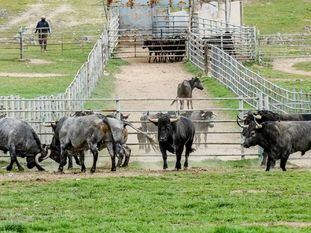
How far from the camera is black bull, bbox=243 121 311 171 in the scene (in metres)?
24.5

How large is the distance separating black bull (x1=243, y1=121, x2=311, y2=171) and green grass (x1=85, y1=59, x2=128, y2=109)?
31.3 feet

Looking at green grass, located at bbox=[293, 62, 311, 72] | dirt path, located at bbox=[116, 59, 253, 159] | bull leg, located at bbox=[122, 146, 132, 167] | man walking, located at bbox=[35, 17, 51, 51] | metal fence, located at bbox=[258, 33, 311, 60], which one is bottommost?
bull leg, located at bbox=[122, 146, 132, 167]

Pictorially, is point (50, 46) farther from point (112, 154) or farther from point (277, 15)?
point (112, 154)

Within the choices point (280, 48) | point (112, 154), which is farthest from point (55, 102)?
point (280, 48)

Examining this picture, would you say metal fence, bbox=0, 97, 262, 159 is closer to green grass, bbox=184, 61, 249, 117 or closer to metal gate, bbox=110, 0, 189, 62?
green grass, bbox=184, 61, 249, 117

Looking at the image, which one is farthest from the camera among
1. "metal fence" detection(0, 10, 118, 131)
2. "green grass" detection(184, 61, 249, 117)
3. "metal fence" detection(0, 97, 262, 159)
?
"green grass" detection(184, 61, 249, 117)

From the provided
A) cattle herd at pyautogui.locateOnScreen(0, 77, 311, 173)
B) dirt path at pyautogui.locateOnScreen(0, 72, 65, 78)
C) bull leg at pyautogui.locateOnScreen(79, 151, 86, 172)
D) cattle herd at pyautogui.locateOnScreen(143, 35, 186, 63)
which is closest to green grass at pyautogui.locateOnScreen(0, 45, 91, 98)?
dirt path at pyautogui.locateOnScreen(0, 72, 65, 78)

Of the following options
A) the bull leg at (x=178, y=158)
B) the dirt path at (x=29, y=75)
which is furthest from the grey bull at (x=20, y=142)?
the dirt path at (x=29, y=75)

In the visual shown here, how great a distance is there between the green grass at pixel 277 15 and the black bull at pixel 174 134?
139 ft

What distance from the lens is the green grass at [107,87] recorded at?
116 feet

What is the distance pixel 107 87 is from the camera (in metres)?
41.9

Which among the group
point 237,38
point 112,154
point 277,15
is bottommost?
point 112,154

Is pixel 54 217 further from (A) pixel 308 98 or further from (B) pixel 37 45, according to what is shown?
(B) pixel 37 45

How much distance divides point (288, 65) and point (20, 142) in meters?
27.7
